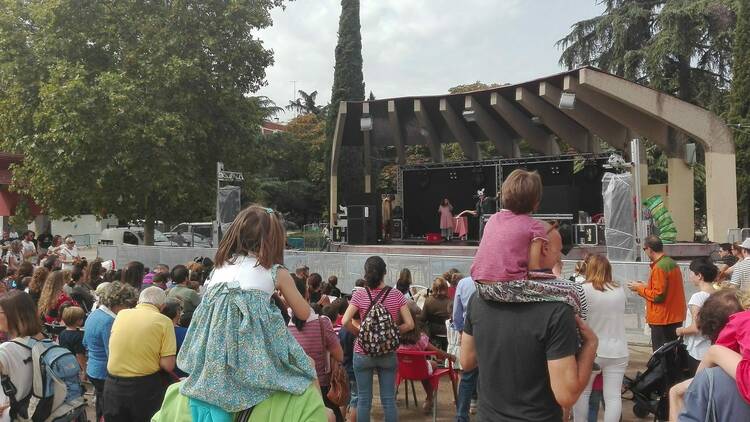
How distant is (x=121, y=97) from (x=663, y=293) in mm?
14500

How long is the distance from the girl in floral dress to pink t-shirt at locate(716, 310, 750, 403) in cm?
131

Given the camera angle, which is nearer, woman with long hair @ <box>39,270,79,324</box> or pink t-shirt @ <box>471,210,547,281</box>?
pink t-shirt @ <box>471,210,547,281</box>

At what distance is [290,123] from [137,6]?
28.9 meters

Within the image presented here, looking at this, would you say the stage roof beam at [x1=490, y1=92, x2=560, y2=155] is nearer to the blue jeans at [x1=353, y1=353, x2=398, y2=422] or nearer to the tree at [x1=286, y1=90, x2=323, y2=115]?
the blue jeans at [x1=353, y1=353, x2=398, y2=422]

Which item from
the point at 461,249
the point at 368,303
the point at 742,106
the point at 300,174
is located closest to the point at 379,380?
the point at 368,303

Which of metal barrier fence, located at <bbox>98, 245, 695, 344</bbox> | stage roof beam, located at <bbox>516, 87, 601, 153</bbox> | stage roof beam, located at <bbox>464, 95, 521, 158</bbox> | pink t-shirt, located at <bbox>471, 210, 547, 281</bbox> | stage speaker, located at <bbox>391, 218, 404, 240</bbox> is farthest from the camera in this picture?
stage speaker, located at <bbox>391, 218, 404, 240</bbox>

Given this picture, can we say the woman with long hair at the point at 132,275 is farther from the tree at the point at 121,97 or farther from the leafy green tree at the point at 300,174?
the leafy green tree at the point at 300,174

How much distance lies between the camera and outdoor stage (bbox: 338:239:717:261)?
14.6 metres

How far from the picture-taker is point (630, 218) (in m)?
12.5

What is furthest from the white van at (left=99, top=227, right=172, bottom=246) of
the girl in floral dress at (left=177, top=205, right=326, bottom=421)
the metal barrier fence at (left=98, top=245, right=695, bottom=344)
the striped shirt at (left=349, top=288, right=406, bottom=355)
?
the girl in floral dress at (left=177, top=205, right=326, bottom=421)

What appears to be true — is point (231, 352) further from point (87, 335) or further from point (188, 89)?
point (188, 89)

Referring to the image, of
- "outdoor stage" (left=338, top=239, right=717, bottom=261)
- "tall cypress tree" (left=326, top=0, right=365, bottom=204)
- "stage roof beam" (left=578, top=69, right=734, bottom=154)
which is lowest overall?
"outdoor stage" (left=338, top=239, right=717, bottom=261)

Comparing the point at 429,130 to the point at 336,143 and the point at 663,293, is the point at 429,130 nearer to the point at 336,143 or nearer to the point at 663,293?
the point at 336,143

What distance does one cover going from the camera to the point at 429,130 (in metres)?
20.3
